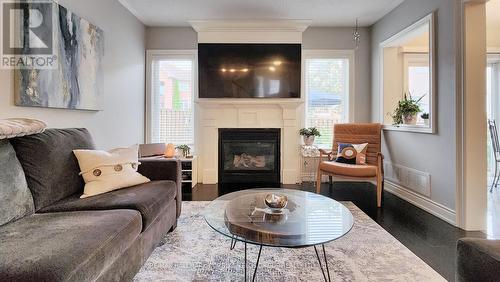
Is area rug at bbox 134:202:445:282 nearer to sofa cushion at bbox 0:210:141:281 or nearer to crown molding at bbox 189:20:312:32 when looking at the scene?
sofa cushion at bbox 0:210:141:281

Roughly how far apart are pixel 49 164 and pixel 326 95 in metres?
4.14

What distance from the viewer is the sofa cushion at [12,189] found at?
5.11 feet

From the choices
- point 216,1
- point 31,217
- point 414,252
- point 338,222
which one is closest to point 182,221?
point 31,217

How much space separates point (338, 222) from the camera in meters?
1.79

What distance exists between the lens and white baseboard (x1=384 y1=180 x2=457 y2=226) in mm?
2859

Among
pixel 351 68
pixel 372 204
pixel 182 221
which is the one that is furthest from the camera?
pixel 351 68

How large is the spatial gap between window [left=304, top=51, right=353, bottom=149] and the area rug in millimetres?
2633

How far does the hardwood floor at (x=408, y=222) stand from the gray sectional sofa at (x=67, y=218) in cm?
174

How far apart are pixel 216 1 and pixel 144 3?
3.29 feet

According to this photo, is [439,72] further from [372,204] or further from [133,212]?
[133,212]

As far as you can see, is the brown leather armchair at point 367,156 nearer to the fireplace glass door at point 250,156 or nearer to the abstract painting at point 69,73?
the fireplace glass door at point 250,156

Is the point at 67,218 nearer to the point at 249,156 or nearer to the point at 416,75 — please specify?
the point at 249,156

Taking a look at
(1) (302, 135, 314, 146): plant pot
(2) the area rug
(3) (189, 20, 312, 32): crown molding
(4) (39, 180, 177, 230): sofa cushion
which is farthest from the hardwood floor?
(3) (189, 20, 312, 32): crown molding

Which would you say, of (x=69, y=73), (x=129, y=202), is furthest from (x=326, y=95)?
(x=129, y=202)
